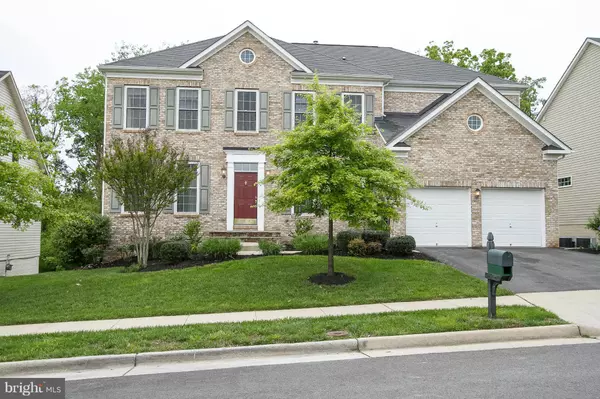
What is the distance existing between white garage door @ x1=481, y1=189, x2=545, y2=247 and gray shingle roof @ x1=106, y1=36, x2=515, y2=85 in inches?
249

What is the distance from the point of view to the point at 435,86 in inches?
813

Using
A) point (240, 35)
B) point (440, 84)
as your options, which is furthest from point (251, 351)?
point (440, 84)

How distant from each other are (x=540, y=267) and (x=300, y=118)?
10434mm

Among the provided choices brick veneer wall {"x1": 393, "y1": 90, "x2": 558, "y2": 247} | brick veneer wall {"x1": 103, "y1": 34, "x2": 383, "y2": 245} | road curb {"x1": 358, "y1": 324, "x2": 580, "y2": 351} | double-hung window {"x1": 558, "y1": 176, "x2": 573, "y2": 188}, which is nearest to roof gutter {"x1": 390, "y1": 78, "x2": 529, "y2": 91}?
brick veneer wall {"x1": 103, "y1": 34, "x2": 383, "y2": 245}

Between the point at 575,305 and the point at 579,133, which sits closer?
the point at 575,305

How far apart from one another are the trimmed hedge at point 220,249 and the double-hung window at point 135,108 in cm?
692

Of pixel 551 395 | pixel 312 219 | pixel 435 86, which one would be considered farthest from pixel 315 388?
pixel 435 86

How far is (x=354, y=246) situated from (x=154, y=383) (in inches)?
376

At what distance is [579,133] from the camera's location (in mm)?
21781

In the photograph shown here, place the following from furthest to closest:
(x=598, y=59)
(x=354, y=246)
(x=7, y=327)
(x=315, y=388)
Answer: (x=598, y=59)
(x=354, y=246)
(x=7, y=327)
(x=315, y=388)

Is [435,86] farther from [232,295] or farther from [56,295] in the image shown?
[56,295]

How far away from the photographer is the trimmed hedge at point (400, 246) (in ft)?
45.3

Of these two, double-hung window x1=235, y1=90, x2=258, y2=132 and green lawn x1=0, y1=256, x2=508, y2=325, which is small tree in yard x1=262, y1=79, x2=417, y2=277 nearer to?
green lawn x1=0, y1=256, x2=508, y2=325

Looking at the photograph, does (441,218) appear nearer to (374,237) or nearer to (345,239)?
(374,237)
